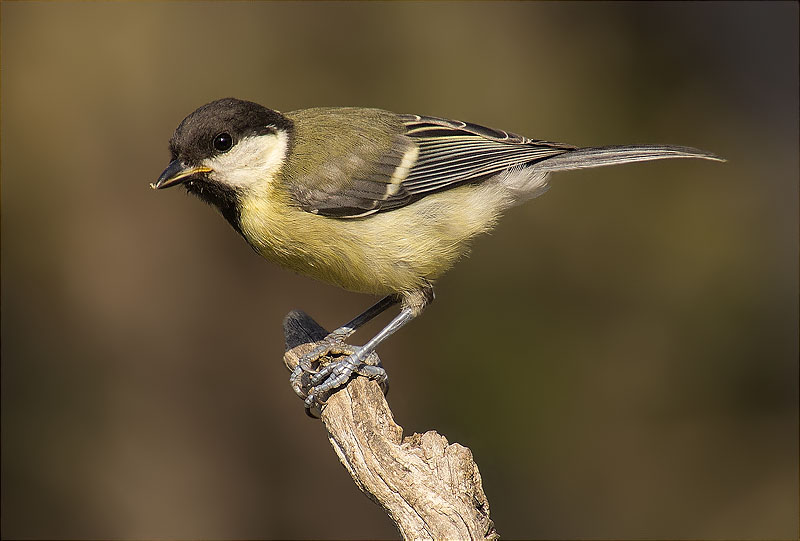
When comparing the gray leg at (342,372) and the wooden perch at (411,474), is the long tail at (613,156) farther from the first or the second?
the wooden perch at (411,474)

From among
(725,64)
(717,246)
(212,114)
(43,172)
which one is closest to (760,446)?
(717,246)

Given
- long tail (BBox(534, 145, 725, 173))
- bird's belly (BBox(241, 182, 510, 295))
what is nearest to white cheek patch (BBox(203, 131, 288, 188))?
bird's belly (BBox(241, 182, 510, 295))

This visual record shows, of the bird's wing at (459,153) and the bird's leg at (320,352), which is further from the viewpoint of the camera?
the bird's wing at (459,153)

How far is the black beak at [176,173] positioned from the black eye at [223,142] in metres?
0.10

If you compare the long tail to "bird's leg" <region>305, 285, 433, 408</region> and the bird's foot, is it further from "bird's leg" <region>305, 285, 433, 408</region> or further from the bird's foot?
the bird's foot

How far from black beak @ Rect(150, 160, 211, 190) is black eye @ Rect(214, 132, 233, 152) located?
10 cm

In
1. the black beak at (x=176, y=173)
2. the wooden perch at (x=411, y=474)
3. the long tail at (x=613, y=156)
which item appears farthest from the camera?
the long tail at (x=613, y=156)

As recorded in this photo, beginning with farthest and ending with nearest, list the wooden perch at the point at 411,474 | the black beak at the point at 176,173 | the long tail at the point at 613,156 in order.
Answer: the long tail at the point at 613,156 < the black beak at the point at 176,173 < the wooden perch at the point at 411,474

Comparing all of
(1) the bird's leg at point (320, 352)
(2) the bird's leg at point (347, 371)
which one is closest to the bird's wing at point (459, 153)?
(1) the bird's leg at point (320, 352)

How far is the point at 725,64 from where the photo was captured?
19.9ft

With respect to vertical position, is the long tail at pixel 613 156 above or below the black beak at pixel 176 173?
above

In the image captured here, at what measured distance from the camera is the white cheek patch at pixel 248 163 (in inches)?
125

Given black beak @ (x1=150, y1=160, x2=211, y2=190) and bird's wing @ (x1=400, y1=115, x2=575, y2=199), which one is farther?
bird's wing @ (x1=400, y1=115, x2=575, y2=199)

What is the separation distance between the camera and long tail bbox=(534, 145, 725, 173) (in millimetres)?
3357
